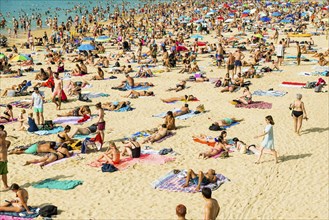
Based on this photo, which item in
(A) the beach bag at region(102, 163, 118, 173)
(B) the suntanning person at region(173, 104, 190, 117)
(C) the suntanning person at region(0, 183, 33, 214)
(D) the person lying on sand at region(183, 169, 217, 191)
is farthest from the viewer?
(B) the suntanning person at region(173, 104, 190, 117)

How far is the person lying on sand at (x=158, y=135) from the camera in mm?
12023

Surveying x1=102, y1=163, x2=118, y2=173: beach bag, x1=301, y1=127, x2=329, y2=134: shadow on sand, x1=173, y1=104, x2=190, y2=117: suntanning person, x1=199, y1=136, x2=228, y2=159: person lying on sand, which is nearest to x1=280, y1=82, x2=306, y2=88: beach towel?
x1=301, y1=127, x2=329, y2=134: shadow on sand

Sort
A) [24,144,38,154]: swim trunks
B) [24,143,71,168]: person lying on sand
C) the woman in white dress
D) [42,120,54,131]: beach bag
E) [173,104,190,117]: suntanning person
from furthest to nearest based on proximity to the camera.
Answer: [173,104,190,117]: suntanning person < [42,120,54,131]: beach bag < [24,144,38,154]: swim trunks < [24,143,71,168]: person lying on sand < the woman in white dress

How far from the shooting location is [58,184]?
929 centimetres

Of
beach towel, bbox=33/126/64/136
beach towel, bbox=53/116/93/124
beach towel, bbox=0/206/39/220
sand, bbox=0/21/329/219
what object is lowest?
sand, bbox=0/21/329/219

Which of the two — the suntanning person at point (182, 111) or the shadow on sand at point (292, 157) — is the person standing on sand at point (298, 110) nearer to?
the shadow on sand at point (292, 157)

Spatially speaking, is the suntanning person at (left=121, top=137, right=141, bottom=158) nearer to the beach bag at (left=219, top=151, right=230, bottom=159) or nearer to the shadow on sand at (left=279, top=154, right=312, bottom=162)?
the beach bag at (left=219, top=151, right=230, bottom=159)

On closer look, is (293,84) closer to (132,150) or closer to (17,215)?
(132,150)

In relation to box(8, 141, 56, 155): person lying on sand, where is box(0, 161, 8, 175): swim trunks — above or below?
above

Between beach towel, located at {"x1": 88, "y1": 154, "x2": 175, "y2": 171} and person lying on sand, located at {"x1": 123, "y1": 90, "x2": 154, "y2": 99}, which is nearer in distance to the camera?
beach towel, located at {"x1": 88, "y1": 154, "x2": 175, "y2": 171}

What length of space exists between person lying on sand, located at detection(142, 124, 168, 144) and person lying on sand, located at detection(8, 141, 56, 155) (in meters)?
2.45

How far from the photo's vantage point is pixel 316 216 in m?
8.06

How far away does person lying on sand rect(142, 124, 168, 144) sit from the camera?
12023 millimetres

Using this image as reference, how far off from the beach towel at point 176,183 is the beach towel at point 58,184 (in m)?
1.65
